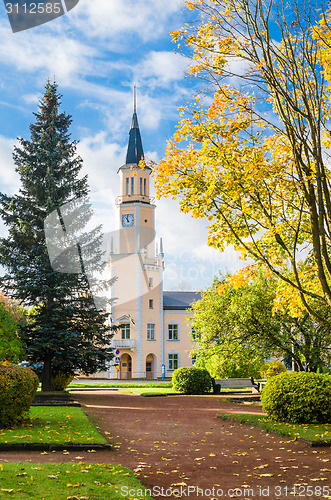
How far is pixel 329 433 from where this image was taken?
10086 mm

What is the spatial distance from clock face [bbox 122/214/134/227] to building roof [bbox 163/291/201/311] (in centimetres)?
932

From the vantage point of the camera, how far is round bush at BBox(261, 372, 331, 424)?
1158 centimetres

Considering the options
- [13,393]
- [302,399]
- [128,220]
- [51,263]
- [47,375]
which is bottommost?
[47,375]

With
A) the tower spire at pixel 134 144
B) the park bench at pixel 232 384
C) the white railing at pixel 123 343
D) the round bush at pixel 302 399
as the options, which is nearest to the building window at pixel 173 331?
the white railing at pixel 123 343

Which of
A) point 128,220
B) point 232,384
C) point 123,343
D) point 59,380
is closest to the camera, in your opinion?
point 59,380

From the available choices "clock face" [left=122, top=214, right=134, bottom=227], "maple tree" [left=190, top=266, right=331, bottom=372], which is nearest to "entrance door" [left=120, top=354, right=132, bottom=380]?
"clock face" [left=122, top=214, right=134, bottom=227]

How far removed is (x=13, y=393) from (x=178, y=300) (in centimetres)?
4649

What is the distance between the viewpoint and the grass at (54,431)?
855 centimetres

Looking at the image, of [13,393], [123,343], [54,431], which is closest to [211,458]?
[54,431]

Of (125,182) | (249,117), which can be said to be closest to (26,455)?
(249,117)

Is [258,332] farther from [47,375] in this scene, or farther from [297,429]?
[47,375]

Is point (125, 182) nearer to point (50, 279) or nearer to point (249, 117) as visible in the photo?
point (50, 279)

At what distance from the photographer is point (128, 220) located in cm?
5434

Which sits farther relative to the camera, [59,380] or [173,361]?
[173,361]
